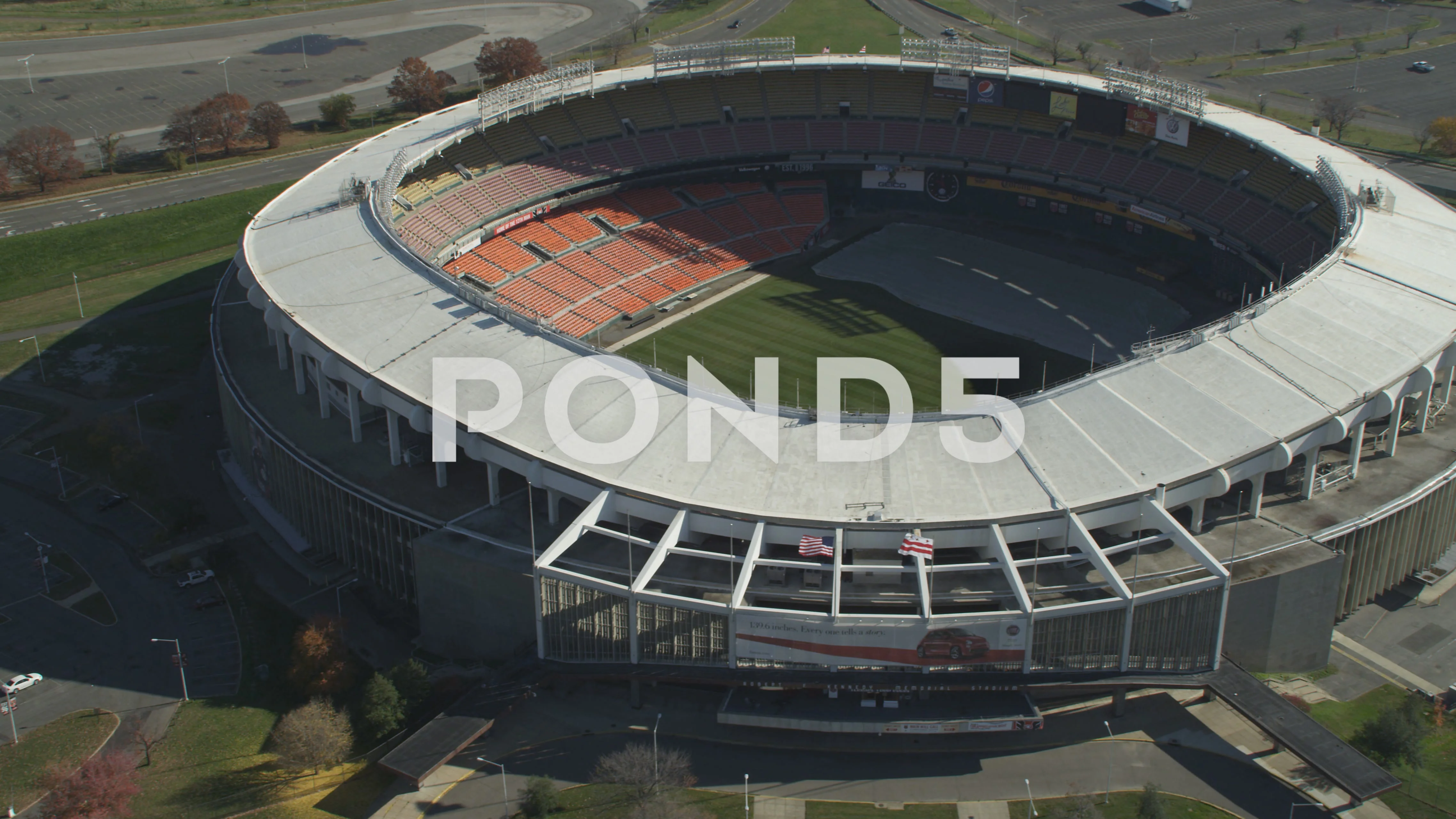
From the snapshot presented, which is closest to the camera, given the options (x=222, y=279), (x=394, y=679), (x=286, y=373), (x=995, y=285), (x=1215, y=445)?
(x=394, y=679)

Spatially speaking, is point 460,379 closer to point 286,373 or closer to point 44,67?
point 286,373

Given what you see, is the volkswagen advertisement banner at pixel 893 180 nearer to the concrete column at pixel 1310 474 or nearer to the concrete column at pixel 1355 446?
the concrete column at pixel 1355 446

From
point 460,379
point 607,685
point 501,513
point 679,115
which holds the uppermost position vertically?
point 679,115

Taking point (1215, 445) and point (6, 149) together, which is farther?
point (6, 149)

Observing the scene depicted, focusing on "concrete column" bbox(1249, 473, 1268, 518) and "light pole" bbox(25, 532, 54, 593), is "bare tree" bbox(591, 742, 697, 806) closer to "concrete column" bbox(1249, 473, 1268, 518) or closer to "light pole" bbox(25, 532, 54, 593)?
"concrete column" bbox(1249, 473, 1268, 518)

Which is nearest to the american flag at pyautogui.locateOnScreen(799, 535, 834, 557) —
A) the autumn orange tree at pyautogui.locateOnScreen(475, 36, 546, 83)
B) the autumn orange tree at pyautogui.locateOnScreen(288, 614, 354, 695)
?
the autumn orange tree at pyautogui.locateOnScreen(288, 614, 354, 695)

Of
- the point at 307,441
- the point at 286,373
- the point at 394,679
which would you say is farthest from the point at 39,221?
the point at 394,679

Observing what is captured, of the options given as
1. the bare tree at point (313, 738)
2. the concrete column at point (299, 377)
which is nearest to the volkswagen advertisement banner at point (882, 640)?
the bare tree at point (313, 738)

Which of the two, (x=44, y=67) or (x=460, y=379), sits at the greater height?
(x=44, y=67)
